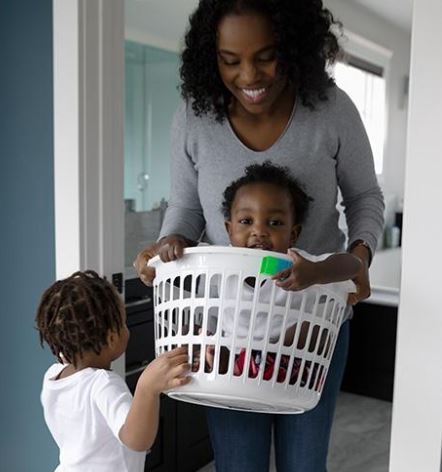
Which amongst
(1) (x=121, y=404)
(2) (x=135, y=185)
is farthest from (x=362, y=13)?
(1) (x=121, y=404)

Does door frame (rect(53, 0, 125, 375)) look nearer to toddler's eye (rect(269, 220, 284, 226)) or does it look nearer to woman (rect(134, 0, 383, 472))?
woman (rect(134, 0, 383, 472))

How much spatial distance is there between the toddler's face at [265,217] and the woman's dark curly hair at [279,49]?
0.18 m

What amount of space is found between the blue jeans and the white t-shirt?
0.20 m

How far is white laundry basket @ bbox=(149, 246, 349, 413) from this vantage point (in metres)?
0.99

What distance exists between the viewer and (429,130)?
3.74 ft

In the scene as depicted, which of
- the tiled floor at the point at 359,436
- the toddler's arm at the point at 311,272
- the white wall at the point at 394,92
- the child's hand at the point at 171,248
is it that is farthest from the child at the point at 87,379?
the white wall at the point at 394,92

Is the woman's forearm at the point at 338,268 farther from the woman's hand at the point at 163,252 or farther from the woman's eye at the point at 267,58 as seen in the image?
the woman's eye at the point at 267,58

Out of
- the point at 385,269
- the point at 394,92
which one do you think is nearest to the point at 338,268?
the point at 385,269

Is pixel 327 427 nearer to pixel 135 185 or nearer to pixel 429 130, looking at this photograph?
pixel 429 130

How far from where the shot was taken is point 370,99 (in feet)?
15.3

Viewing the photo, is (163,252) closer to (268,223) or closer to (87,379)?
(268,223)

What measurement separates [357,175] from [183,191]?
0.37 m

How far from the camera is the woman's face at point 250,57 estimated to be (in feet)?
3.68

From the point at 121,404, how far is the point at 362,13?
3.77m
